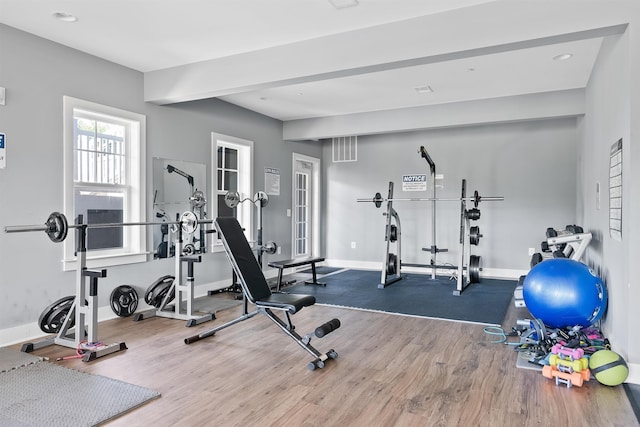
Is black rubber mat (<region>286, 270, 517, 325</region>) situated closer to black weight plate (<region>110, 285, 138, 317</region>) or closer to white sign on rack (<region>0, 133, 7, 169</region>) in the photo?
black weight plate (<region>110, 285, 138, 317</region>)

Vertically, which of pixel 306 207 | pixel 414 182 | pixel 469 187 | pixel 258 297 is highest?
pixel 414 182

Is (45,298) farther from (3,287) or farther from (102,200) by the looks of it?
(102,200)

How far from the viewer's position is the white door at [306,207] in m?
7.69

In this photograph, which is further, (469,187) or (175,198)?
(469,187)

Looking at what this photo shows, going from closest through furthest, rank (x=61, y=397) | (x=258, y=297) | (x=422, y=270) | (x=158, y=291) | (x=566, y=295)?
(x=61, y=397) → (x=566, y=295) → (x=258, y=297) → (x=158, y=291) → (x=422, y=270)

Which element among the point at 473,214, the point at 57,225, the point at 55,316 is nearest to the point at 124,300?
the point at 55,316

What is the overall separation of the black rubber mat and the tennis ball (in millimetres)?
1404

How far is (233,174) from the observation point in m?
6.08

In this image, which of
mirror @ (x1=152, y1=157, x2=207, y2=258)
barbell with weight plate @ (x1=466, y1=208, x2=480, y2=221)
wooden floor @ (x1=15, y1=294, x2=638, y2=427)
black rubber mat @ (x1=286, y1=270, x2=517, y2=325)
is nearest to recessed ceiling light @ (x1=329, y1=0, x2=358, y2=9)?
wooden floor @ (x1=15, y1=294, x2=638, y2=427)

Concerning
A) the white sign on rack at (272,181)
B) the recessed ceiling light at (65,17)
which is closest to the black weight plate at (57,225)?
the recessed ceiling light at (65,17)

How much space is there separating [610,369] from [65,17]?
15.1ft

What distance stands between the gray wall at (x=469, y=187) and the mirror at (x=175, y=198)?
330cm

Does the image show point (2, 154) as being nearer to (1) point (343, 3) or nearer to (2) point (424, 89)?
(1) point (343, 3)

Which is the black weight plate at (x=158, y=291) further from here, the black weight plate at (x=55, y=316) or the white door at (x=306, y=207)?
the white door at (x=306, y=207)
